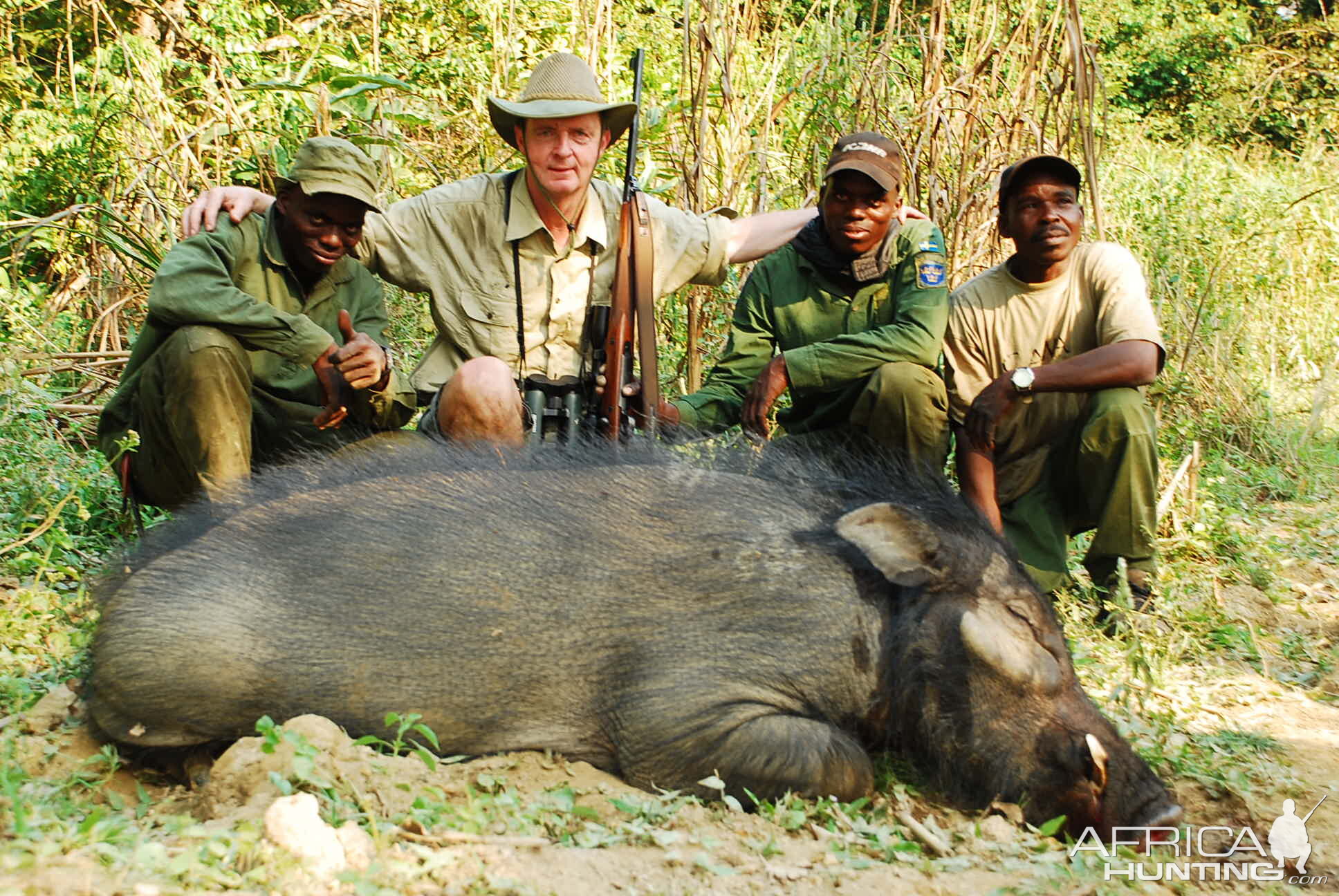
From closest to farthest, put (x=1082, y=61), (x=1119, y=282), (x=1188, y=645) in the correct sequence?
(x=1188, y=645), (x=1119, y=282), (x=1082, y=61)

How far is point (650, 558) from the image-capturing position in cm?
353

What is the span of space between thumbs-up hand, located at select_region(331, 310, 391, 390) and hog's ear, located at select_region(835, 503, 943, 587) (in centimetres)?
192

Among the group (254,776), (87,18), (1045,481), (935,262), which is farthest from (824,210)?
(87,18)

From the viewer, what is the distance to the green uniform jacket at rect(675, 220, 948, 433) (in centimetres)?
498

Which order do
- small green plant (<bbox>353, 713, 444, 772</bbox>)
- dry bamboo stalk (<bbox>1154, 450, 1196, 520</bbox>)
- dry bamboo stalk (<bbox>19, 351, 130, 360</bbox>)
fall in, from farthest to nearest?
dry bamboo stalk (<bbox>19, 351, 130, 360</bbox>) < dry bamboo stalk (<bbox>1154, 450, 1196, 520</bbox>) < small green plant (<bbox>353, 713, 444, 772</bbox>)

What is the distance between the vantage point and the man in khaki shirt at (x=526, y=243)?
505 cm

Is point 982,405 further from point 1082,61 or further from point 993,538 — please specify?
point 1082,61

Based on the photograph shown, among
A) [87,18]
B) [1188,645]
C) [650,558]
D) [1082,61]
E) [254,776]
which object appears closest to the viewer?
[254,776]

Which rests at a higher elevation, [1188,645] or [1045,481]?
[1045,481]

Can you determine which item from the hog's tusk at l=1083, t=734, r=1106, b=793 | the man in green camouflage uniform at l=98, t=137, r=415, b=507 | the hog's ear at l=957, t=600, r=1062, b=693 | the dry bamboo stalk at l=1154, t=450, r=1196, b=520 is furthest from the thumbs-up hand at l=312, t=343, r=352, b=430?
the dry bamboo stalk at l=1154, t=450, r=1196, b=520

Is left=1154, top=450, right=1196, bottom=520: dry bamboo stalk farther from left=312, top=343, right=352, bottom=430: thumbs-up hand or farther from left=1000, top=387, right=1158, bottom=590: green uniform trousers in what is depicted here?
left=312, top=343, right=352, bottom=430: thumbs-up hand

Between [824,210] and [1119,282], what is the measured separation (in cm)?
124

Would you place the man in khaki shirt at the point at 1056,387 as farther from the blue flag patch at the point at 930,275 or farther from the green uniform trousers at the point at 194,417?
the green uniform trousers at the point at 194,417

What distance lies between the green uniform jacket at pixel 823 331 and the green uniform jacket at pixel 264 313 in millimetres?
1341
